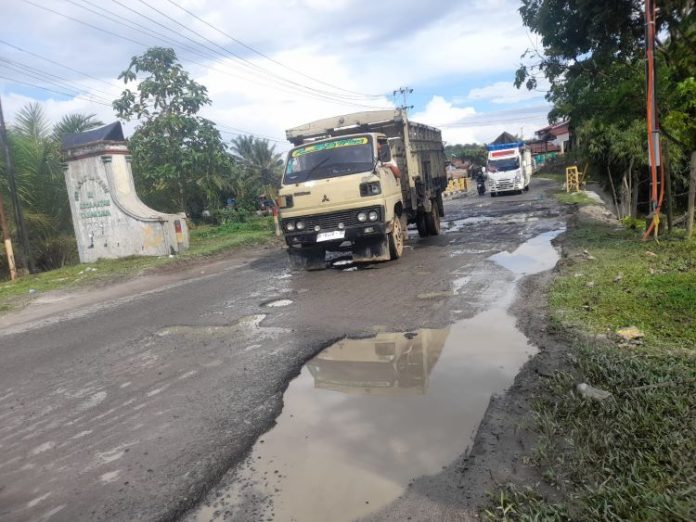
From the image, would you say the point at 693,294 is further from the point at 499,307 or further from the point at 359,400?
the point at 359,400

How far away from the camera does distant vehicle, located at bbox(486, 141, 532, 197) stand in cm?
2756

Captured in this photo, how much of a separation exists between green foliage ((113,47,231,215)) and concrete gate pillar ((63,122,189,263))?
3.94 metres

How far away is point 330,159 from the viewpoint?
924 centimetres

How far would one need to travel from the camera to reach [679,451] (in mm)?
2652

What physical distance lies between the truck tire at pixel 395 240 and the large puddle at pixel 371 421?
3.98 m

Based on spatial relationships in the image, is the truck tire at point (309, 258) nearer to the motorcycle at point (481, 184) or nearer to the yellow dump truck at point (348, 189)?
the yellow dump truck at point (348, 189)

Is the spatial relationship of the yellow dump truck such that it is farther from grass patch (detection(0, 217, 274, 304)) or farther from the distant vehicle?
the distant vehicle

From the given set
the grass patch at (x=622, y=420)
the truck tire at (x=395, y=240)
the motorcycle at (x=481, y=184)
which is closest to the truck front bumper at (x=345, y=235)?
the truck tire at (x=395, y=240)

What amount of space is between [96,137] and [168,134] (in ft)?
15.7

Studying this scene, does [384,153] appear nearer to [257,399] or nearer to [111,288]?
[111,288]

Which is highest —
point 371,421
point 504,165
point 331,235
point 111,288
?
point 504,165

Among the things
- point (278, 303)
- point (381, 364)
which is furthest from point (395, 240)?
point (381, 364)

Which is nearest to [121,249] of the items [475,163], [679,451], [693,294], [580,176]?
[693,294]

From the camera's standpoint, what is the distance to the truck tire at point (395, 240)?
9344 millimetres
